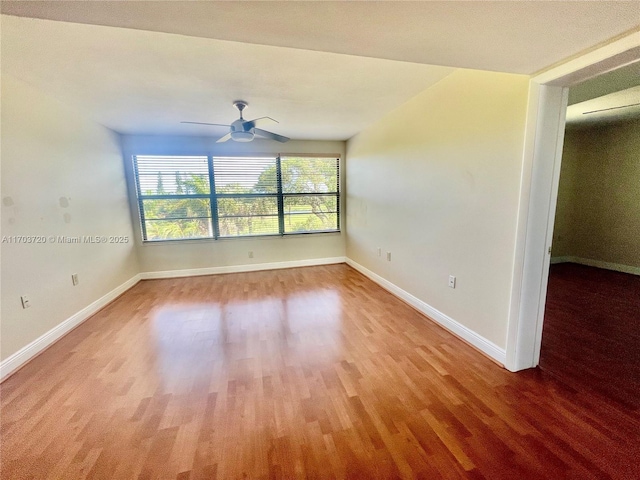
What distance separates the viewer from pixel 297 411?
159 centimetres

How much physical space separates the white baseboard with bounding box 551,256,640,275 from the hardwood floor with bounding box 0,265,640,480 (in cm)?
403

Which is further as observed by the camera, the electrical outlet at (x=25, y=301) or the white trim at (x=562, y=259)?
the white trim at (x=562, y=259)

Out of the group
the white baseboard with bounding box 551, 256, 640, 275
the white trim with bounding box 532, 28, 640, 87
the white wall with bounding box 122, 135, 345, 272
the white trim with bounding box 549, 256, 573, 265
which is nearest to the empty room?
the white trim with bounding box 532, 28, 640, 87

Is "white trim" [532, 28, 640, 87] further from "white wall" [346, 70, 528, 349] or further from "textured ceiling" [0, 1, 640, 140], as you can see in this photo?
"white wall" [346, 70, 528, 349]

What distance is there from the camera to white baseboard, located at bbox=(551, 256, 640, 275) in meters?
4.06

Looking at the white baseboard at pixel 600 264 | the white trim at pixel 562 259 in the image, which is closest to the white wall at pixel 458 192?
the white trim at pixel 562 259

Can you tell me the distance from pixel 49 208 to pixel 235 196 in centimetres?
244

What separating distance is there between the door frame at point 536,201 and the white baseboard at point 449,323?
13cm

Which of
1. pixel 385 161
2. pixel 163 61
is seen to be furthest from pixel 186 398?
pixel 385 161

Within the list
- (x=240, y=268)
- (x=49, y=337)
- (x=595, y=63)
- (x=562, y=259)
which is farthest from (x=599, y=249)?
(x=49, y=337)

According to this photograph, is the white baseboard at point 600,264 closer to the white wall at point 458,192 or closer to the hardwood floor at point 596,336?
the hardwood floor at point 596,336

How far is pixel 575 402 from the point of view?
160 cm

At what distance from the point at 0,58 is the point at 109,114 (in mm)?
1280

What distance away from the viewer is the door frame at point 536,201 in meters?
1.60
